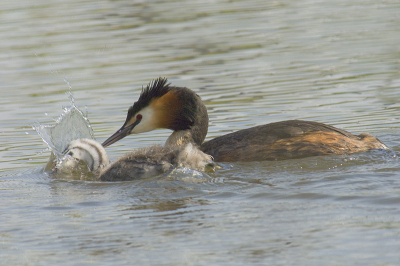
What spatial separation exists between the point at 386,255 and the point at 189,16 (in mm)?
13935

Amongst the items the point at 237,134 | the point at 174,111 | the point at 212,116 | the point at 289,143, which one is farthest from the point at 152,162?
the point at 212,116

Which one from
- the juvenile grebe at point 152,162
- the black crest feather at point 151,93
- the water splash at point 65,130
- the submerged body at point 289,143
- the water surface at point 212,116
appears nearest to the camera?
the water surface at point 212,116

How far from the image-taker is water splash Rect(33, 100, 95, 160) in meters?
8.11

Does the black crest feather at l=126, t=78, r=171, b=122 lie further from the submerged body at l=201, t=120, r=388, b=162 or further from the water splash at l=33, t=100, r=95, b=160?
the submerged body at l=201, t=120, r=388, b=162

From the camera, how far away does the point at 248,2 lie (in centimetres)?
1955

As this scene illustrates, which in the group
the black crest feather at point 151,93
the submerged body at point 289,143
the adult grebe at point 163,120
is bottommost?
the submerged body at point 289,143

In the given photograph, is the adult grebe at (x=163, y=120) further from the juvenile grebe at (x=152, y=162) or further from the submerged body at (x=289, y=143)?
the submerged body at (x=289, y=143)

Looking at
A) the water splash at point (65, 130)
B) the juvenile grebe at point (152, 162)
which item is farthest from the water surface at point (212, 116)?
the water splash at point (65, 130)

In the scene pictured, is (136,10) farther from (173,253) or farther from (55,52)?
(173,253)

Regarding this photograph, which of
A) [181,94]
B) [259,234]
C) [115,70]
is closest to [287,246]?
[259,234]

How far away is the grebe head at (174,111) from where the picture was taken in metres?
7.89

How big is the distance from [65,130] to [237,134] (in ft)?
6.56

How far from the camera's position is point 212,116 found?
9844 mm

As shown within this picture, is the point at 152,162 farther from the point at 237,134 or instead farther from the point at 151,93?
the point at 151,93
